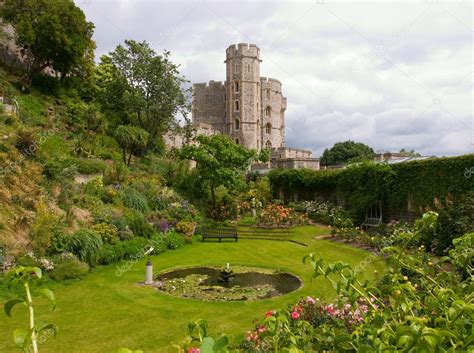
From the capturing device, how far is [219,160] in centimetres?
2119

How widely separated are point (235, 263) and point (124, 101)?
1855 centimetres

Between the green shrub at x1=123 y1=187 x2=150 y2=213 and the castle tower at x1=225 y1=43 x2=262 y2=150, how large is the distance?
35510mm

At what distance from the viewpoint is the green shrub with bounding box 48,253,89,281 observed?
9695 mm

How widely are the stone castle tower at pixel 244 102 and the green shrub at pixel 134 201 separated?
32.6 meters

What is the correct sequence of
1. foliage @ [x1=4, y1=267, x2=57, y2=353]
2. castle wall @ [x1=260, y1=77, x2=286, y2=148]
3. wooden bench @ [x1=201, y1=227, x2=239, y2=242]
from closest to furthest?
foliage @ [x1=4, y1=267, x2=57, y2=353]
wooden bench @ [x1=201, y1=227, x2=239, y2=242]
castle wall @ [x1=260, y1=77, x2=286, y2=148]

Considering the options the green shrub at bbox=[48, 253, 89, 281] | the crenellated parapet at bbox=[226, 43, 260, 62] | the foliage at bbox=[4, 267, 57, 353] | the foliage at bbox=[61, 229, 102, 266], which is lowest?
the green shrub at bbox=[48, 253, 89, 281]

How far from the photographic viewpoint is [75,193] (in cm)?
1420

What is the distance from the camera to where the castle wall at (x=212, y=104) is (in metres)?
54.2

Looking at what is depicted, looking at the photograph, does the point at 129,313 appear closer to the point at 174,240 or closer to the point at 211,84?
the point at 174,240

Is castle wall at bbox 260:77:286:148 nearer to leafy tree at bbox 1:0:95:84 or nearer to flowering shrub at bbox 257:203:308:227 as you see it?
leafy tree at bbox 1:0:95:84

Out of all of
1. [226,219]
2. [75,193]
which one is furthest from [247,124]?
[75,193]

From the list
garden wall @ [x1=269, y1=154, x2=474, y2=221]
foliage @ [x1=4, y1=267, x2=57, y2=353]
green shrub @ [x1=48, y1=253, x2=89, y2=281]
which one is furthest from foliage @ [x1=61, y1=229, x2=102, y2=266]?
garden wall @ [x1=269, y1=154, x2=474, y2=221]

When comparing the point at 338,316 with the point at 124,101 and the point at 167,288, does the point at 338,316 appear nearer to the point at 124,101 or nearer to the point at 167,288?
the point at 167,288

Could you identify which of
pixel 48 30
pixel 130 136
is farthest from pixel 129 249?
pixel 48 30
